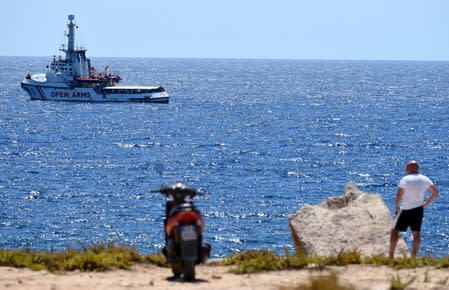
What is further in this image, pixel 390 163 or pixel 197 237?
pixel 390 163

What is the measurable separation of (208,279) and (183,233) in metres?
0.79

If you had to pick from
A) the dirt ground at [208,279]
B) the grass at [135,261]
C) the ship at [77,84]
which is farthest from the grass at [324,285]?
the ship at [77,84]

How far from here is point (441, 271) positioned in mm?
11344

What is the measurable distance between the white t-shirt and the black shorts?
0.07 meters

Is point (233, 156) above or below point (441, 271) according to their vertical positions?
below

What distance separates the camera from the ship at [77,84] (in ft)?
362

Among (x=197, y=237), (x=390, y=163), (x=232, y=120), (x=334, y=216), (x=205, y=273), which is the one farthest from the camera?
(x=232, y=120)

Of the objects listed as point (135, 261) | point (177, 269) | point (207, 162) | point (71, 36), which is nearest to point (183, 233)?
point (177, 269)

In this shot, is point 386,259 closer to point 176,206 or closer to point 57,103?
point 176,206

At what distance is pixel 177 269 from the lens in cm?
1073

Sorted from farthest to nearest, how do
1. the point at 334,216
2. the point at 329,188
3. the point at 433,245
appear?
the point at 329,188 → the point at 433,245 → the point at 334,216

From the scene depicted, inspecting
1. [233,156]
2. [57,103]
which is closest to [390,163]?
[233,156]

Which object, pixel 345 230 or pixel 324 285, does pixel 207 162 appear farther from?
pixel 324 285

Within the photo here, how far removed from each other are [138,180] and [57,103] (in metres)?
66.6
